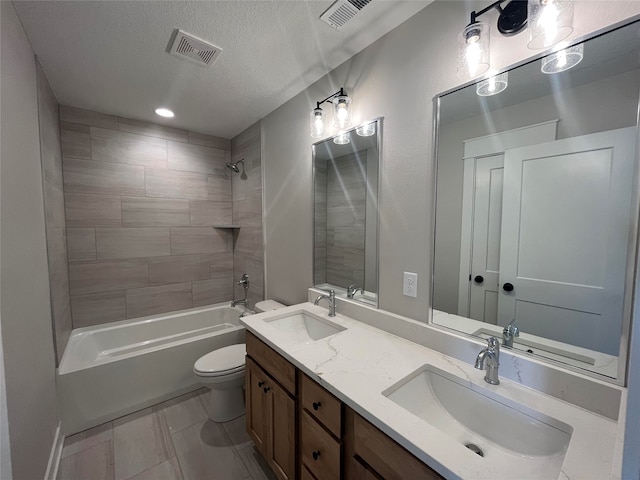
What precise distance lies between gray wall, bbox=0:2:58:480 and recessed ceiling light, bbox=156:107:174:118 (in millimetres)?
843

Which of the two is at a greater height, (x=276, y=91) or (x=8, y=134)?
(x=276, y=91)

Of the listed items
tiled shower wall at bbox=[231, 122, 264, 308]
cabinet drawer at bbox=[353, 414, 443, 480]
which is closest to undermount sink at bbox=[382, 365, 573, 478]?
cabinet drawer at bbox=[353, 414, 443, 480]

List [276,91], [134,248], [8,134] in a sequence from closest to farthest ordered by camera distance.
Result: [8,134], [276,91], [134,248]

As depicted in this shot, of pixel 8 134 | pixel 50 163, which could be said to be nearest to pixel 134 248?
pixel 50 163

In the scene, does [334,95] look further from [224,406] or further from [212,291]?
[212,291]

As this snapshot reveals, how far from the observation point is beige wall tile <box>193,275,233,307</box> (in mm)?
3021

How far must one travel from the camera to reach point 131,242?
2.60 meters

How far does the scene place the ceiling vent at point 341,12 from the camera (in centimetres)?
121

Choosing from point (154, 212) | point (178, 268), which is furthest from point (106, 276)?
point (154, 212)

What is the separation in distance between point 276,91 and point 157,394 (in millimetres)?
2665

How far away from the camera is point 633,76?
2.59 ft

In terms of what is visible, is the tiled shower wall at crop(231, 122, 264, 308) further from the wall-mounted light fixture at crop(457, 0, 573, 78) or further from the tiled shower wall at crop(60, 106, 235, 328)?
the wall-mounted light fixture at crop(457, 0, 573, 78)

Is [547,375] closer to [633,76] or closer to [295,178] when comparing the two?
[633,76]

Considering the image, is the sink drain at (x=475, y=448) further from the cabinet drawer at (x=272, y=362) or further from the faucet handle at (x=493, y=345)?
the cabinet drawer at (x=272, y=362)
